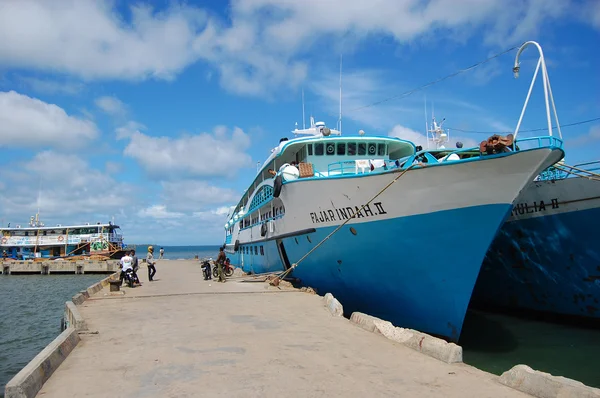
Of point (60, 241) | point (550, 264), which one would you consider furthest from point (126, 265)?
point (60, 241)

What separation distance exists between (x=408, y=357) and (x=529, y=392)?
1.73 m

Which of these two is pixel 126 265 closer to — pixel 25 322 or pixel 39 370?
pixel 25 322

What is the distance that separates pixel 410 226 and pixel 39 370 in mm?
7412

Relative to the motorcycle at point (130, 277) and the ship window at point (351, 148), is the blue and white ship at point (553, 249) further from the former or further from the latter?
the motorcycle at point (130, 277)

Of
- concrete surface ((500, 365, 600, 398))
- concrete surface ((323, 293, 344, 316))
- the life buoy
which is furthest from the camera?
the life buoy

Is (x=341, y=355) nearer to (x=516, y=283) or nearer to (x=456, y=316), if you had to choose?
(x=456, y=316)

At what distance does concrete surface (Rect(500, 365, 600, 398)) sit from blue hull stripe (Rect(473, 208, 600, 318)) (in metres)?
9.80

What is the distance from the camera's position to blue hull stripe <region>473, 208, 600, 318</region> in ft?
43.1

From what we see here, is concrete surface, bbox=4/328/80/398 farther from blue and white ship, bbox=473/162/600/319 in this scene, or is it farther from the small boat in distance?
the small boat in distance

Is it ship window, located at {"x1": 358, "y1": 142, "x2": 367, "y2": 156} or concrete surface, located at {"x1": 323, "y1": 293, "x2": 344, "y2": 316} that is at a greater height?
ship window, located at {"x1": 358, "y1": 142, "x2": 367, "y2": 156}

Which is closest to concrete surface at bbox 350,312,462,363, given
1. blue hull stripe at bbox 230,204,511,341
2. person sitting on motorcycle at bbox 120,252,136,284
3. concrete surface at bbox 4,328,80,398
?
blue hull stripe at bbox 230,204,511,341

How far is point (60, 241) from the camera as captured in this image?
53.2m

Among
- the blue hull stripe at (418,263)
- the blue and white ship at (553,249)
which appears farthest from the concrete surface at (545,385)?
the blue and white ship at (553,249)

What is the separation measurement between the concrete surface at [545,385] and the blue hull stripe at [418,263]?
431 cm
